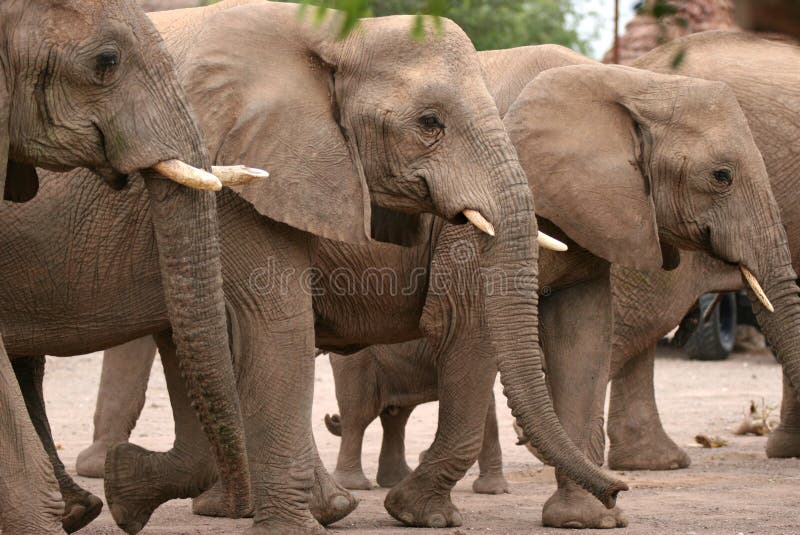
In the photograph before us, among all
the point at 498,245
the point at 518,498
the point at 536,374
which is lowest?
the point at 518,498

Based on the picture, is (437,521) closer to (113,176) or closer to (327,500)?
(327,500)

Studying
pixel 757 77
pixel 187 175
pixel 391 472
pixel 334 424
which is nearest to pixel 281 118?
pixel 187 175

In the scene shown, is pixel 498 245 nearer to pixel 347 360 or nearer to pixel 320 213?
pixel 320 213

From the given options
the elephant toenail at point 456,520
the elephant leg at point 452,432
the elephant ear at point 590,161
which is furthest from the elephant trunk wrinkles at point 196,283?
the elephant ear at point 590,161

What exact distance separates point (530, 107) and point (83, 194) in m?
2.06

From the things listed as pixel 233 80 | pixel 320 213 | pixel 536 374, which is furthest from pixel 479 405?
pixel 233 80

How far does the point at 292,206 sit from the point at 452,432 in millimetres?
1340

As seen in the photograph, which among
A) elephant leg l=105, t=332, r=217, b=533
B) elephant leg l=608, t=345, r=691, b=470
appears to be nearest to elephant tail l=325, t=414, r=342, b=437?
elephant leg l=608, t=345, r=691, b=470

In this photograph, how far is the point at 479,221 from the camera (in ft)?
18.7

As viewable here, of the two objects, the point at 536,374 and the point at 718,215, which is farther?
the point at 718,215

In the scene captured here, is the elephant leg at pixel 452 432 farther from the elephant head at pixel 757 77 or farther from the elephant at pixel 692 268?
the elephant head at pixel 757 77

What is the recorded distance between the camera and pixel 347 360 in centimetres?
813

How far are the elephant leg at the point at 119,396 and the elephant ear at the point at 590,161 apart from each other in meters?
2.85

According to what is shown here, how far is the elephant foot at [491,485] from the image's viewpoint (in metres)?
8.00
